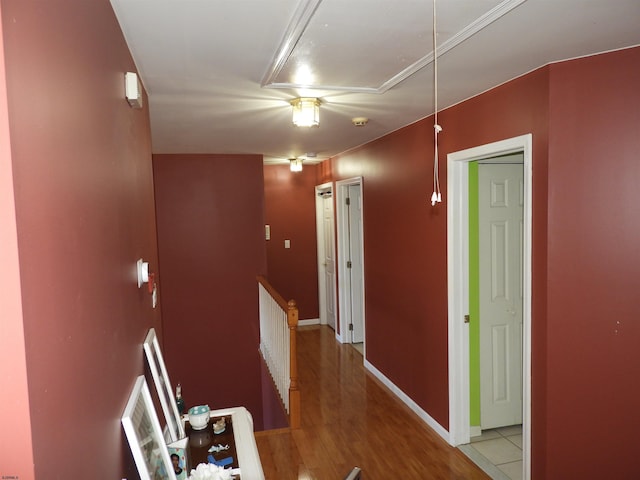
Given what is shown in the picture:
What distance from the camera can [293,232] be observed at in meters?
6.89

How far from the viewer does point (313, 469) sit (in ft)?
10.3

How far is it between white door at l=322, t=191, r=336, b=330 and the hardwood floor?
74.0 inches

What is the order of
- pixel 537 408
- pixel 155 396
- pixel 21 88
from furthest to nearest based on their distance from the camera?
pixel 537 408, pixel 155 396, pixel 21 88

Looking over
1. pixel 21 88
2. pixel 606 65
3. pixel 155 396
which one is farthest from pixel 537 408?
pixel 21 88

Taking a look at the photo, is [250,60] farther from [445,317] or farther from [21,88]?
[445,317]

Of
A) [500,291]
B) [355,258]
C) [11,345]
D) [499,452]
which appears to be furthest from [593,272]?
[355,258]

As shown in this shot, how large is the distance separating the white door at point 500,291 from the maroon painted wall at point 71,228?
8.50 feet

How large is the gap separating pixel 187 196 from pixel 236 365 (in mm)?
2082

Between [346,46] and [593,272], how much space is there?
1669 mm

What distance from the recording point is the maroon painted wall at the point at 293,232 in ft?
22.3

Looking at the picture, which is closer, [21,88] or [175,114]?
[21,88]

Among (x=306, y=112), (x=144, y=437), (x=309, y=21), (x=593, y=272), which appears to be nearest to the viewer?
(x=144, y=437)

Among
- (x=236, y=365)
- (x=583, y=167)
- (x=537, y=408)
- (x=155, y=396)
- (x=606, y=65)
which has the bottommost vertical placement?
(x=236, y=365)

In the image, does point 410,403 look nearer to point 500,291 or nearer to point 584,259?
point 500,291
